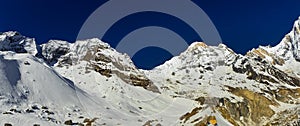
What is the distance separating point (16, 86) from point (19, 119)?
35.0 meters

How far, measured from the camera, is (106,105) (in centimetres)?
19288

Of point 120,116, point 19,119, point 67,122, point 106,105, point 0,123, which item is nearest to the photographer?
point 0,123

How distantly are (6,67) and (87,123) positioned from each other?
45.0m

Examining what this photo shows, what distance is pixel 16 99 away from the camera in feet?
511

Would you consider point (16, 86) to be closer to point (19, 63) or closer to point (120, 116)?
point (19, 63)

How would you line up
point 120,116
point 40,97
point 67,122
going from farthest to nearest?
point 120,116 < point 40,97 < point 67,122

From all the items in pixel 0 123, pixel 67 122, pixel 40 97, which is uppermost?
pixel 40 97

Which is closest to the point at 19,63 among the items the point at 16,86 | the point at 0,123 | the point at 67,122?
the point at 16,86

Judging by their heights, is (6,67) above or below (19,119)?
above

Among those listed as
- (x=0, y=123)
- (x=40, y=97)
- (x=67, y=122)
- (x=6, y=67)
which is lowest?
(x=0, y=123)

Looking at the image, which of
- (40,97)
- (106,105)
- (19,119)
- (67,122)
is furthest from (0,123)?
(106,105)

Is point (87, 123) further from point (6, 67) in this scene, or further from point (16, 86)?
point (6, 67)

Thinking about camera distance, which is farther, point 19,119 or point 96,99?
point 96,99

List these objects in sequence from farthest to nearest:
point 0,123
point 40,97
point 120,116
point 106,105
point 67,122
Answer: point 106,105 < point 120,116 < point 40,97 < point 67,122 < point 0,123
